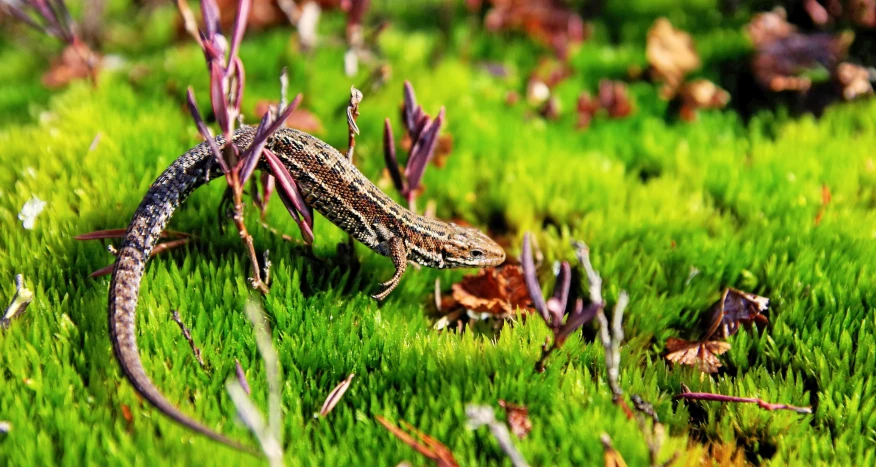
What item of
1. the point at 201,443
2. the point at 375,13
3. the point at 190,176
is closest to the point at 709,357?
the point at 201,443

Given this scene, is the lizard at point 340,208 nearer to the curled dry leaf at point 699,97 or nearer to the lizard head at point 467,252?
the lizard head at point 467,252

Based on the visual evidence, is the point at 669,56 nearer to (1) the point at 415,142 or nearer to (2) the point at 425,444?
(1) the point at 415,142

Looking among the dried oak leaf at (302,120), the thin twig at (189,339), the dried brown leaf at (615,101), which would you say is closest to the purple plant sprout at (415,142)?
the dried oak leaf at (302,120)

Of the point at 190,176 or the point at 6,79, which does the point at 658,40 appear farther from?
the point at 6,79

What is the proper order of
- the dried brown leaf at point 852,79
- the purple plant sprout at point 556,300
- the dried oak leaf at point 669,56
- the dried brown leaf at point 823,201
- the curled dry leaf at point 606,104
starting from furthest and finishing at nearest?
the dried oak leaf at point 669,56 < the curled dry leaf at point 606,104 < the dried brown leaf at point 852,79 < the dried brown leaf at point 823,201 < the purple plant sprout at point 556,300

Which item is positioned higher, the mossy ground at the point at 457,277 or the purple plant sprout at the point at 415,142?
the purple plant sprout at the point at 415,142

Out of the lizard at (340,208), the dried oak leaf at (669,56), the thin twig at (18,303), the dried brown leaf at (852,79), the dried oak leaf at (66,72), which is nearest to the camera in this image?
the thin twig at (18,303)

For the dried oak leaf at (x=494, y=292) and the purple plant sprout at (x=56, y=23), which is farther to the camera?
the purple plant sprout at (x=56, y=23)

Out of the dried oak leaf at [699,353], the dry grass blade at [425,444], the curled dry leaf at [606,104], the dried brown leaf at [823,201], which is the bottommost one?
the dried oak leaf at [699,353]
